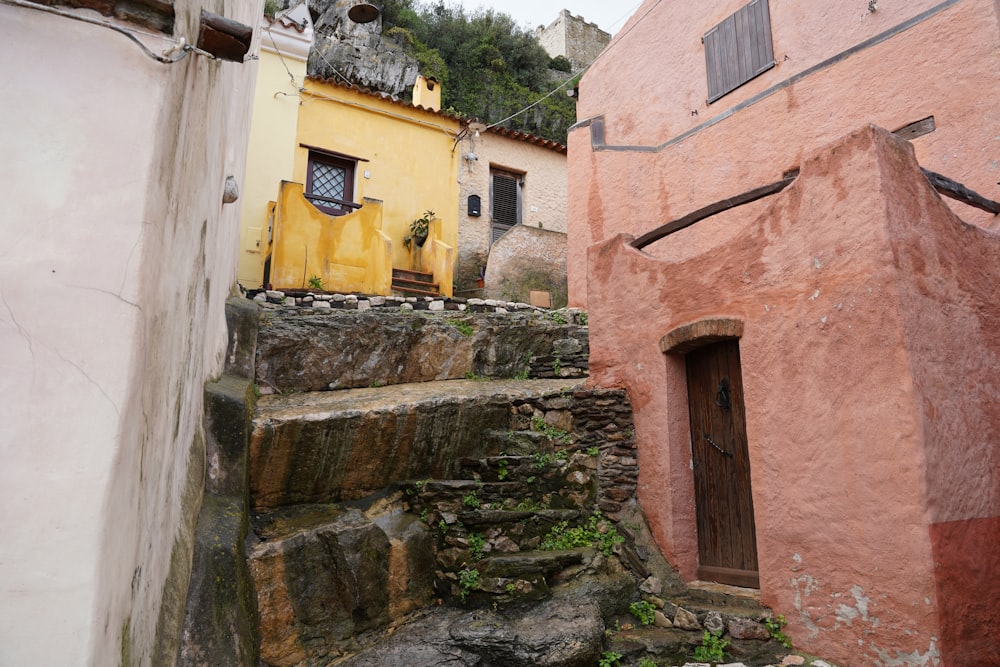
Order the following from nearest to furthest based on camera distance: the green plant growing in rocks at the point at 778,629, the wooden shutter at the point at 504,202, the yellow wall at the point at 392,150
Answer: the green plant growing in rocks at the point at 778,629
the yellow wall at the point at 392,150
the wooden shutter at the point at 504,202

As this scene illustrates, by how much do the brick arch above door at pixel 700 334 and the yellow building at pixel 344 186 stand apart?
638 centimetres

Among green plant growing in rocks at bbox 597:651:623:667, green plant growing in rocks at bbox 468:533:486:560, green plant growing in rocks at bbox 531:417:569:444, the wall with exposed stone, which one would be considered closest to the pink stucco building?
green plant growing in rocks at bbox 531:417:569:444

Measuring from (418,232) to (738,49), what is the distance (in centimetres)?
720

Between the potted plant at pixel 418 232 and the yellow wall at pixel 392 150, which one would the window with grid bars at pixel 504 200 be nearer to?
the yellow wall at pixel 392 150

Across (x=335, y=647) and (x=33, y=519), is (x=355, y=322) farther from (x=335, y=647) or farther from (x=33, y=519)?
(x=33, y=519)

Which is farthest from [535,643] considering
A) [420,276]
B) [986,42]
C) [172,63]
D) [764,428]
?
[420,276]

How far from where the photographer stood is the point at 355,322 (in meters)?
7.66

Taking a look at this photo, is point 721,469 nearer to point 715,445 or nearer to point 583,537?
point 715,445

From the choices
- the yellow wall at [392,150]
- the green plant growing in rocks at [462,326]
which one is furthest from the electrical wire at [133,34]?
the yellow wall at [392,150]

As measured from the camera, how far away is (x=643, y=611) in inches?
207

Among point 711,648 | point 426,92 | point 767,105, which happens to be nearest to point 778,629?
point 711,648

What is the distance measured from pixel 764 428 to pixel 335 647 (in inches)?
148

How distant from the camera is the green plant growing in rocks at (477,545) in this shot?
541 centimetres

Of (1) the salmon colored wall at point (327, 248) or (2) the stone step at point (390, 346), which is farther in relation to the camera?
(1) the salmon colored wall at point (327, 248)
